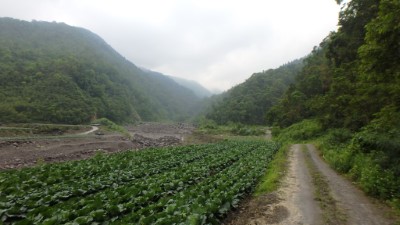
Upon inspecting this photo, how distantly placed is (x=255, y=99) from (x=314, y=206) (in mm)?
97305

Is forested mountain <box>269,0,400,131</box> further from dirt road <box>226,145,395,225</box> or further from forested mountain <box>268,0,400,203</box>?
dirt road <box>226,145,395,225</box>

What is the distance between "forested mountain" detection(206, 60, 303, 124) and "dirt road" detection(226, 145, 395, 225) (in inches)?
3439

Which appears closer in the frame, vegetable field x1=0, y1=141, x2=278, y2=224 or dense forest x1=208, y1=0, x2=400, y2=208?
vegetable field x1=0, y1=141, x2=278, y2=224

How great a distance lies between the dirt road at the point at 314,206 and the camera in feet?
31.6

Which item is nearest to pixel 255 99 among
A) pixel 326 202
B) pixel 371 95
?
pixel 371 95

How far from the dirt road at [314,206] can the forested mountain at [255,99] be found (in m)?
87.4

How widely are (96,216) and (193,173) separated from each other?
26.4ft

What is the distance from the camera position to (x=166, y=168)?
62.0 ft

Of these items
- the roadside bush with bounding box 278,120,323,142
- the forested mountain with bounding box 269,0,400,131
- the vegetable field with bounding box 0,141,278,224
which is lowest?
the vegetable field with bounding box 0,141,278,224

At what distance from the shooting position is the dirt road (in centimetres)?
962

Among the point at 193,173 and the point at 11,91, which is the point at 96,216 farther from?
the point at 11,91

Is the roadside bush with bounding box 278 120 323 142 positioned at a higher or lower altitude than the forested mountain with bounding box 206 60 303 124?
lower

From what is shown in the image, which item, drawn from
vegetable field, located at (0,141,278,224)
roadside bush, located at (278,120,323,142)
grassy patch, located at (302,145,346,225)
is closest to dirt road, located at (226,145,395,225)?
grassy patch, located at (302,145,346,225)

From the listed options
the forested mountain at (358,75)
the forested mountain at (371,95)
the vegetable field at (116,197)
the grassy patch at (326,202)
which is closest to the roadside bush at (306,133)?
the forested mountain at (358,75)
